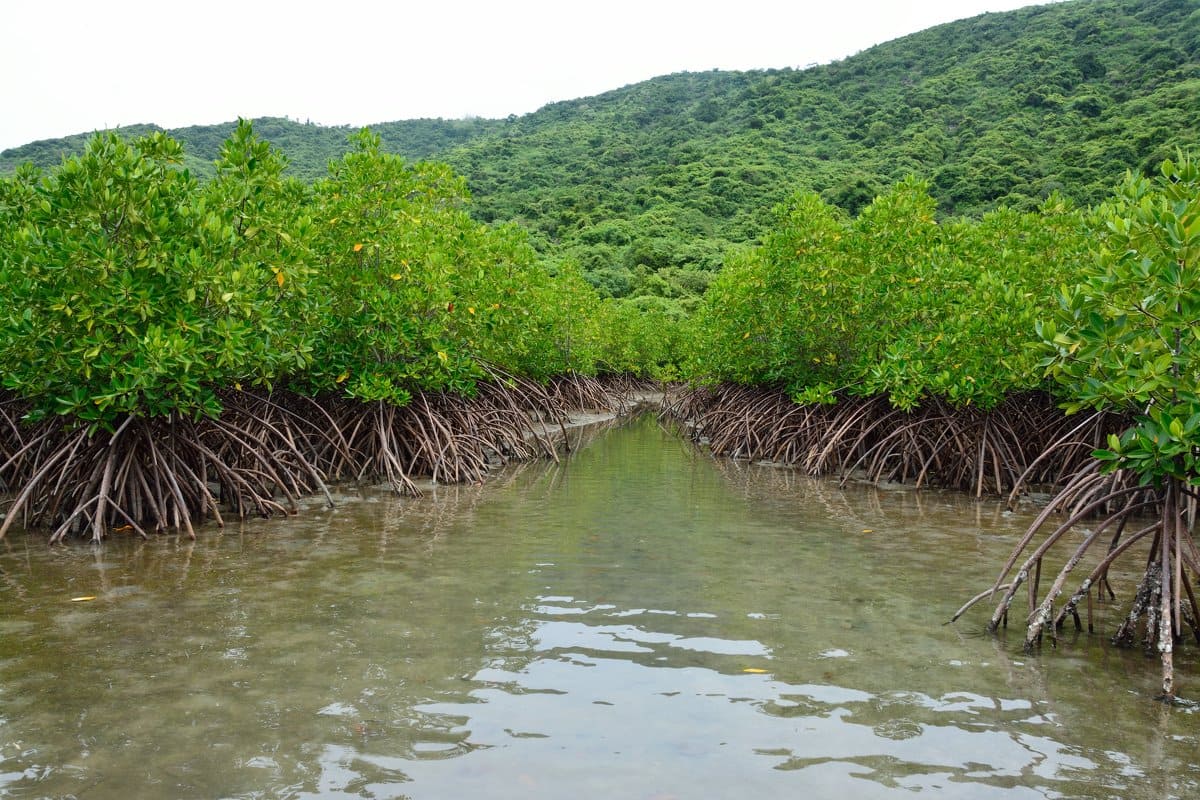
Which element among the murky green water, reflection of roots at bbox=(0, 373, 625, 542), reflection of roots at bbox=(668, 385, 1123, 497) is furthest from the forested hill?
the murky green water

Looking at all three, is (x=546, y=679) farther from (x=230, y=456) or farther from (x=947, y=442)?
(x=947, y=442)

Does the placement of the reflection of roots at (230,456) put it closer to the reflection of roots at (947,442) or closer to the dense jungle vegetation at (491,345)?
the dense jungle vegetation at (491,345)

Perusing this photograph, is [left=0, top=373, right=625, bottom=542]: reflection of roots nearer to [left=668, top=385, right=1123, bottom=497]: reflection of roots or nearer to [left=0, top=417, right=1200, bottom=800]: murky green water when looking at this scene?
[left=0, top=417, right=1200, bottom=800]: murky green water

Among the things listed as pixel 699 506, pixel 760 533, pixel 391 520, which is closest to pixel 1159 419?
pixel 760 533

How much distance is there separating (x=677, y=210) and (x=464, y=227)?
4979 centimetres

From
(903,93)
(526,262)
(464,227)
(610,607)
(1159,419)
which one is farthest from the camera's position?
(903,93)

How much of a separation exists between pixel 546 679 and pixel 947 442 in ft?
27.7

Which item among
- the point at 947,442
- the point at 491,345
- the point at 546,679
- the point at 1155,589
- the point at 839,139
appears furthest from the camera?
the point at 839,139

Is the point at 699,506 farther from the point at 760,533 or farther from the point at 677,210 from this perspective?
the point at 677,210

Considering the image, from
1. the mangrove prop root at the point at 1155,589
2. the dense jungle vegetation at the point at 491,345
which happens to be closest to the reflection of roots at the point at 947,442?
the dense jungle vegetation at the point at 491,345

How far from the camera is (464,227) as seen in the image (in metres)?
14.0

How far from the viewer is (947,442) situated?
11219 mm

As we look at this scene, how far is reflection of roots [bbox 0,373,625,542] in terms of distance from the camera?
752 centimetres

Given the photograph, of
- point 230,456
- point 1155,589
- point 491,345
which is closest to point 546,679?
point 1155,589
